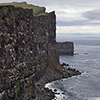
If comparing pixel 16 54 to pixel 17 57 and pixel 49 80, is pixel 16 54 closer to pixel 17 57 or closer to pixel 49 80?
pixel 17 57

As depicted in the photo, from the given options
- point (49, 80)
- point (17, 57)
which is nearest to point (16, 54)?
point (17, 57)

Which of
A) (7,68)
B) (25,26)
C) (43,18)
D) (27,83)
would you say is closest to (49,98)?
(27,83)

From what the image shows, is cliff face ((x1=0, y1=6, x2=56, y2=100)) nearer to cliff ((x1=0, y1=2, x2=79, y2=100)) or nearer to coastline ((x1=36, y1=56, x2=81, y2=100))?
cliff ((x1=0, y1=2, x2=79, y2=100))

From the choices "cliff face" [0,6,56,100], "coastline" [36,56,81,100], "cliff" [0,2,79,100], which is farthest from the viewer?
"coastline" [36,56,81,100]

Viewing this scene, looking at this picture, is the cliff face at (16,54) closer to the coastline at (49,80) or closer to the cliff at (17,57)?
the cliff at (17,57)

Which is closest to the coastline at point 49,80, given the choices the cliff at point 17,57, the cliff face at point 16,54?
the cliff at point 17,57

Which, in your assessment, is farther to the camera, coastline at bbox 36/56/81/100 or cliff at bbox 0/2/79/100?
coastline at bbox 36/56/81/100

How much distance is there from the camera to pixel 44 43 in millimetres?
111250

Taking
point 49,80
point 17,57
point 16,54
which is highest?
point 16,54

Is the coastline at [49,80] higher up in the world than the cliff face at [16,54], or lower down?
lower down

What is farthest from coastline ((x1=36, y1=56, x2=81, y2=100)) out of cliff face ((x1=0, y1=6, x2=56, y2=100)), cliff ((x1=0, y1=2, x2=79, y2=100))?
cliff face ((x1=0, y1=6, x2=56, y2=100))

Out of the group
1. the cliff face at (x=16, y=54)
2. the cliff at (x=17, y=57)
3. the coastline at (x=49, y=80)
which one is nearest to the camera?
the cliff face at (x=16, y=54)

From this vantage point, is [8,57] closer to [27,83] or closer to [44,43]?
[27,83]

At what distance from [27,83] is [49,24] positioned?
57.4 metres
